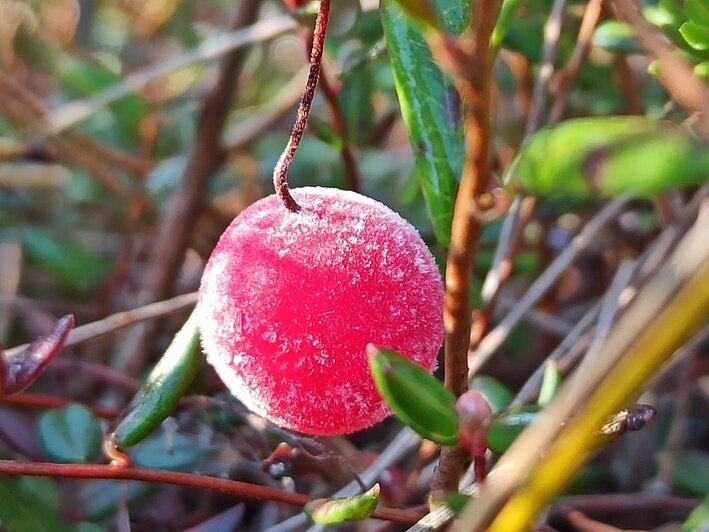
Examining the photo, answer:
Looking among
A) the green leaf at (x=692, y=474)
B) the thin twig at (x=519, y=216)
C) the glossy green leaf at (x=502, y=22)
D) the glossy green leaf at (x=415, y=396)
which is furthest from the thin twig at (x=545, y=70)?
the glossy green leaf at (x=415, y=396)

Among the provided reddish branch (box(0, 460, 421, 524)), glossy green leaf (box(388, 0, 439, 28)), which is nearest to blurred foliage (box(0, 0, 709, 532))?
glossy green leaf (box(388, 0, 439, 28))

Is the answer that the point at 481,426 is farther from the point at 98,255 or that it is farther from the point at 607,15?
the point at 98,255

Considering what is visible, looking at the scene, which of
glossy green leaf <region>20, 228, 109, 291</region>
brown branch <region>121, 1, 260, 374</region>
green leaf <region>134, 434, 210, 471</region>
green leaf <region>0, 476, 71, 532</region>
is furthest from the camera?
glossy green leaf <region>20, 228, 109, 291</region>

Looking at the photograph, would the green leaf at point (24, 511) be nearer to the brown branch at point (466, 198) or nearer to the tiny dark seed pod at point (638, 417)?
the brown branch at point (466, 198)

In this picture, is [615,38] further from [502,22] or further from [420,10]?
[420,10]

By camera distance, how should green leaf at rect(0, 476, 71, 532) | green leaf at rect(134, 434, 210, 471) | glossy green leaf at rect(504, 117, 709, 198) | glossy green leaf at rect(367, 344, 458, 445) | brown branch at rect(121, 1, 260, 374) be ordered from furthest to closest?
brown branch at rect(121, 1, 260, 374)
green leaf at rect(134, 434, 210, 471)
green leaf at rect(0, 476, 71, 532)
glossy green leaf at rect(367, 344, 458, 445)
glossy green leaf at rect(504, 117, 709, 198)

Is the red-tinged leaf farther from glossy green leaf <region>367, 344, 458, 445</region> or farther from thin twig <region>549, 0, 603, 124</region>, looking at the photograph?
thin twig <region>549, 0, 603, 124</region>

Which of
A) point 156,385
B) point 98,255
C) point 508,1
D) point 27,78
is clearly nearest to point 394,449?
point 156,385

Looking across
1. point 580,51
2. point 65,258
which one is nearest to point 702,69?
point 580,51
